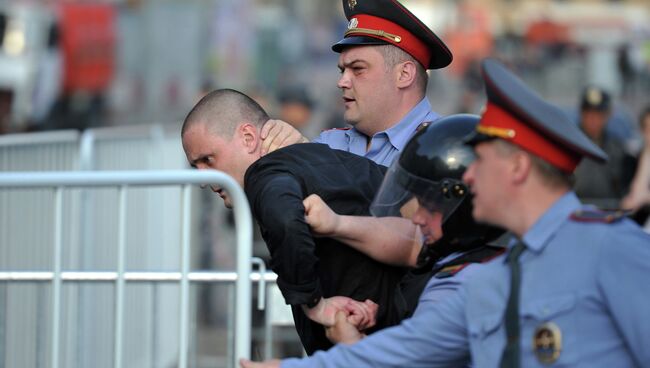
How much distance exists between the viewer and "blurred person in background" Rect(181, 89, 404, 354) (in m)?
3.65

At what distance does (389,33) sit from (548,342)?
191 centimetres

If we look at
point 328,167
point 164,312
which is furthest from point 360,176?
point 164,312

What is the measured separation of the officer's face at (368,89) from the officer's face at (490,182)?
149cm

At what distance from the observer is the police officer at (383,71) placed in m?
4.77

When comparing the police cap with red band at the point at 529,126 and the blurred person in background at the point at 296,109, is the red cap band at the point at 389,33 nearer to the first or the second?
the police cap with red band at the point at 529,126

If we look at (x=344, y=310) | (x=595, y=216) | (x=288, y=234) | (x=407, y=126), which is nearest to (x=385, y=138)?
(x=407, y=126)

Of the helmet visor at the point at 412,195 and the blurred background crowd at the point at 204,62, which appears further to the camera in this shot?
the blurred background crowd at the point at 204,62

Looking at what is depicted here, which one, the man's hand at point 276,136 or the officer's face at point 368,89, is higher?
the officer's face at point 368,89

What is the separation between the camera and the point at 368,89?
4.79m

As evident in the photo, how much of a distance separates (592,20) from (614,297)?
145ft

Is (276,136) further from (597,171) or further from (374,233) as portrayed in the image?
(597,171)

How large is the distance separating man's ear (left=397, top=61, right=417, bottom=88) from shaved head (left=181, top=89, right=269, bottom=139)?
78cm

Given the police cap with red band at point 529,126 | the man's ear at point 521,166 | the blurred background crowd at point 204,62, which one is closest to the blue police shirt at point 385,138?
the police cap with red band at point 529,126

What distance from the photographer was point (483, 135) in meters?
3.31
